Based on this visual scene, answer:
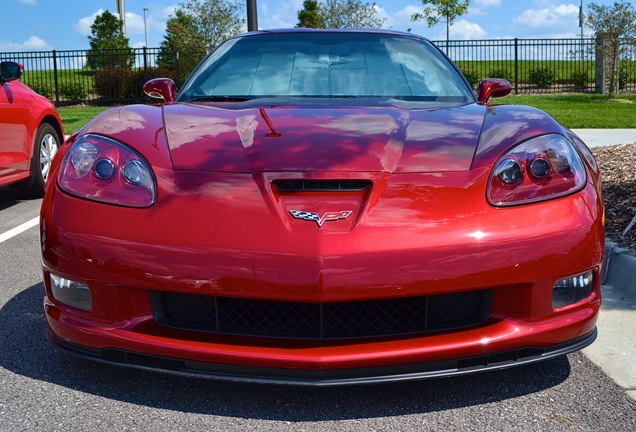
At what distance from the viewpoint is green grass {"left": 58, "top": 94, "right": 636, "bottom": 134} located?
13.7 metres

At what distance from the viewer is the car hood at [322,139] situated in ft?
8.79

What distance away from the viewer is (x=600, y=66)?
23.3m

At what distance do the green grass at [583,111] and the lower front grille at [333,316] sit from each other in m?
11.4

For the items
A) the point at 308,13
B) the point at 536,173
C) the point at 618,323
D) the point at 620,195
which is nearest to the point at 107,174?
the point at 536,173

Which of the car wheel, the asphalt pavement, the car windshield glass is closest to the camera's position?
the asphalt pavement

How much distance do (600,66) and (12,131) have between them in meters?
20.3

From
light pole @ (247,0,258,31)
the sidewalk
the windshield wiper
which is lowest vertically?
the sidewalk

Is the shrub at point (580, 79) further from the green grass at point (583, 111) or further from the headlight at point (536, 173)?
the headlight at point (536, 173)

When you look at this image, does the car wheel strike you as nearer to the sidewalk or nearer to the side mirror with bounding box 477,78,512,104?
the side mirror with bounding box 477,78,512,104

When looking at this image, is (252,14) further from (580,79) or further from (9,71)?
(580,79)

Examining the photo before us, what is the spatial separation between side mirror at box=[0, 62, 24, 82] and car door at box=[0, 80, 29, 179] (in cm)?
17

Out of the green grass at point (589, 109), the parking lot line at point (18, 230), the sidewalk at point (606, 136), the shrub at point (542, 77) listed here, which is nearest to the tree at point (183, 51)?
the green grass at point (589, 109)

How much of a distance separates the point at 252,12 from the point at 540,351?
962 centimetres

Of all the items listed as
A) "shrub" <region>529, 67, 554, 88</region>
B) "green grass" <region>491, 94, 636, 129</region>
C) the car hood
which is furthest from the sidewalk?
"shrub" <region>529, 67, 554, 88</region>
